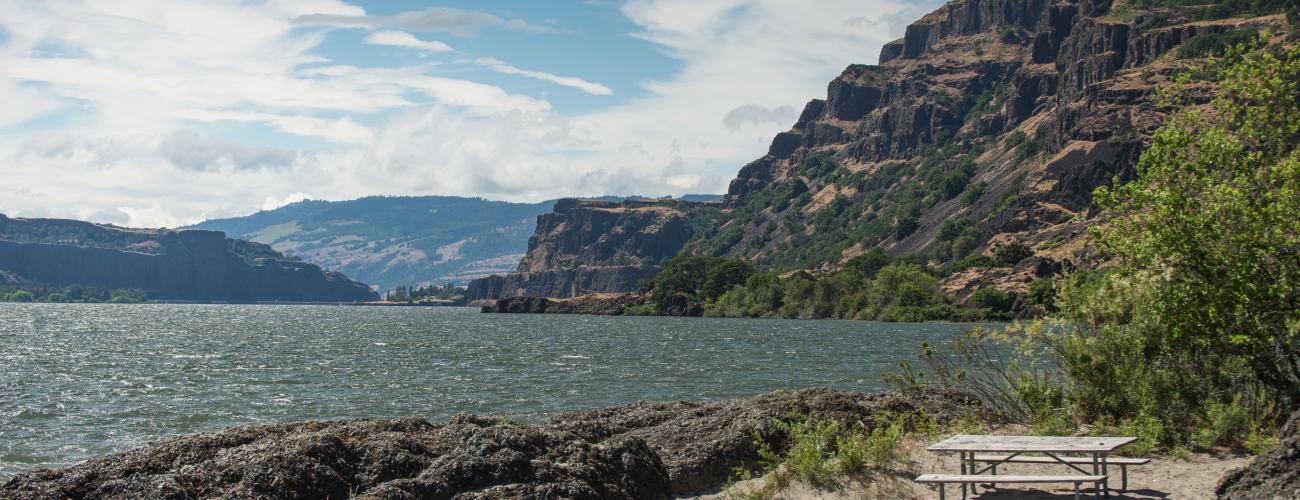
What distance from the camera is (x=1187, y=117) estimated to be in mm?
19000

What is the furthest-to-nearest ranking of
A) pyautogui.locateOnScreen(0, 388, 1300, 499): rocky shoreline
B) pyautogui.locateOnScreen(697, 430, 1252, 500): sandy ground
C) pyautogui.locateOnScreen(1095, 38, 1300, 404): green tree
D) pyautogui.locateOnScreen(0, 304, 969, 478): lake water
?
pyautogui.locateOnScreen(0, 304, 969, 478): lake water → pyautogui.locateOnScreen(1095, 38, 1300, 404): green tree → pyautogui.locateOnScreen(697, 430, 1252, 500): sandy ground → pyautogui.locateOnScreen(0, 388, 1300, 499): rocky shoreline

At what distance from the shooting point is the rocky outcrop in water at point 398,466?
44.6ft

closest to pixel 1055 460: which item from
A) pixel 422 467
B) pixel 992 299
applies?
pixel 422 467

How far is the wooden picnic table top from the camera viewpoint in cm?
1441

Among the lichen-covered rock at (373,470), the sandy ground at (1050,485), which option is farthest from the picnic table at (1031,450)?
the lichen-covered rock at (373,470)

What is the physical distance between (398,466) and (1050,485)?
9.82 m

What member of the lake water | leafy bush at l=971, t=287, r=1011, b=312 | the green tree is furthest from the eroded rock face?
leafy bush at l=971, t=287, r=1011, b=312

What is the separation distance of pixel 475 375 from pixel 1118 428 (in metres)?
37.1

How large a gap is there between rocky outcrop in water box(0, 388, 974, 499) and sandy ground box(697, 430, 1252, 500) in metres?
1.46

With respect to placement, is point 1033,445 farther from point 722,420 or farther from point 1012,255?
point 1012,255

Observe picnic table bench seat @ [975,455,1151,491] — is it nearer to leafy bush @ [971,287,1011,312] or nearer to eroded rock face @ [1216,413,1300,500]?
eroded rock face @ [1216,413,1300,500]

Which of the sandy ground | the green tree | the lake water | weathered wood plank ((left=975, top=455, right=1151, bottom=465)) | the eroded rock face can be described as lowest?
the lake water

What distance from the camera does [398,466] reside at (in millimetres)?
15180

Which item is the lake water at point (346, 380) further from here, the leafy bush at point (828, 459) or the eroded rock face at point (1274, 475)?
the eroded rock face at point (1274, 475)
